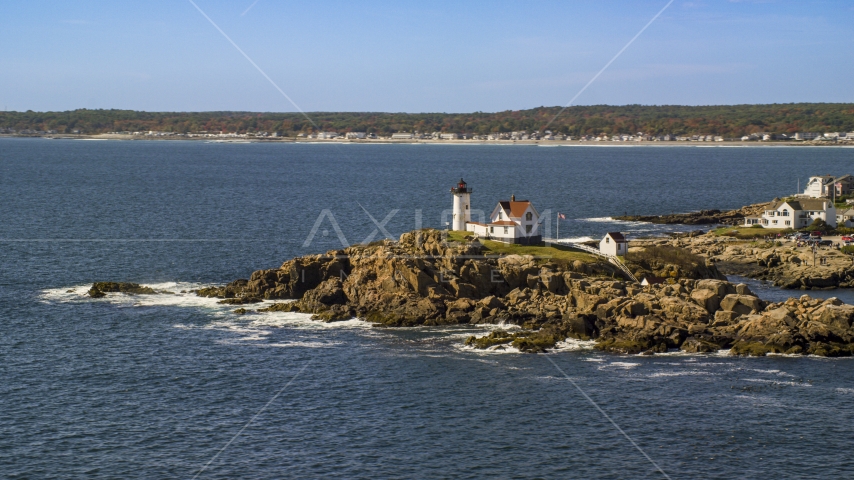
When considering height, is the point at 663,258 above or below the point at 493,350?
above

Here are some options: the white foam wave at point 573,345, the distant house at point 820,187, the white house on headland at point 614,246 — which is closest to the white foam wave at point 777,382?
the white foam wave at point 573,345

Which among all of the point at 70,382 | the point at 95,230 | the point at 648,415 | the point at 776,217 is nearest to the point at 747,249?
the point at 776,217

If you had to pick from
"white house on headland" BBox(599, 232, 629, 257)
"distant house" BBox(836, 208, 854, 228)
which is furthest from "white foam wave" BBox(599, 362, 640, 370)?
"distant house" BBox(836, 208, 854, 228)

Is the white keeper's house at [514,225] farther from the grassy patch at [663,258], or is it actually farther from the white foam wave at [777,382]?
the white foam wave at [777,382]

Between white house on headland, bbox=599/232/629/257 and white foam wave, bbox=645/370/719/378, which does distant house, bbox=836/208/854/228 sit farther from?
white foam wave, bbox=645/370/719/378

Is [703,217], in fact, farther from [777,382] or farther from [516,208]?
[777,382]

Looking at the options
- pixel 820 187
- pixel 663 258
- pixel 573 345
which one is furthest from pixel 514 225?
pixel 820 187
